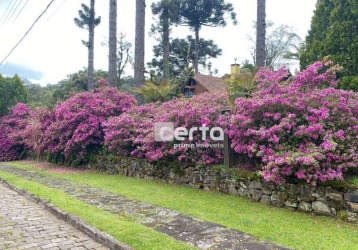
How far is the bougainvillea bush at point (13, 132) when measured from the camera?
18.3 metres

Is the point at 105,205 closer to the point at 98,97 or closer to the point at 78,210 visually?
the point at 78,210

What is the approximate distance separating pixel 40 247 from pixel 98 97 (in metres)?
9.60

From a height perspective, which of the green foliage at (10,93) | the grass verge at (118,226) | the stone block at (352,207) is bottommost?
the grass verge at (118,226)

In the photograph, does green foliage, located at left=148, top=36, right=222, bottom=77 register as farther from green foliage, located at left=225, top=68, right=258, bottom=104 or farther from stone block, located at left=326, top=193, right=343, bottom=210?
stone block, located at left=326, top=193, right=343, bottom=210

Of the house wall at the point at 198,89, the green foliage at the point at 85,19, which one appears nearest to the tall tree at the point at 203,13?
the house wall at the point at 198,89

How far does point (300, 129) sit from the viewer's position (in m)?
5.89

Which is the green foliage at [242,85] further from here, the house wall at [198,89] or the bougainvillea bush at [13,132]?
the bougainvillea bush at [13,132]

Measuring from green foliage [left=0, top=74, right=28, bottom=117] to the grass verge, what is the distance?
53.3 feet

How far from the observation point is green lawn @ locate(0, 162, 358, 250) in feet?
13.8

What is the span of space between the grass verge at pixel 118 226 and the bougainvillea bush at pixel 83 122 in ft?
16.9

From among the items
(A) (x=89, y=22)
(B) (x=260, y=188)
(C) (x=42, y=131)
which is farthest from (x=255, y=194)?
(A) (x=89, y=22)

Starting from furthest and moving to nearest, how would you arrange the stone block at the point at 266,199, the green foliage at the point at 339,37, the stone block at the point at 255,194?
the green foliage at the point at 339,37 < the stone block at the point at 255,194 < the stone block at the point at 266,199

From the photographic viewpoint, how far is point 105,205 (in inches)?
248

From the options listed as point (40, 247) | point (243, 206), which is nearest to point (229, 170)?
point (243, 206)
